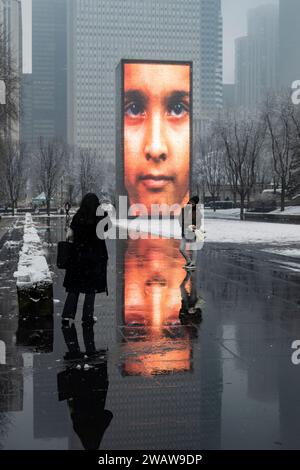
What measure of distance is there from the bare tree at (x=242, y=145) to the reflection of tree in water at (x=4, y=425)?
48.4 m

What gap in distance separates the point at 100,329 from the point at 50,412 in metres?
3.50

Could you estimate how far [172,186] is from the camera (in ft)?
227

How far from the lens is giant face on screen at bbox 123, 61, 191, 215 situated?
223ft

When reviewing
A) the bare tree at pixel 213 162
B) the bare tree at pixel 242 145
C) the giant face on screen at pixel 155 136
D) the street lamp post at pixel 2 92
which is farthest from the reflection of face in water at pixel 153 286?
the bare tree at pixel 213 162

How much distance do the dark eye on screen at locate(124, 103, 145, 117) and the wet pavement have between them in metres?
57.1

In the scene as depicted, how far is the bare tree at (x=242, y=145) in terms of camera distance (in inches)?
2234

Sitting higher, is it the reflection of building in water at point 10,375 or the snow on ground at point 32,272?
the snow on ground at point 32,272

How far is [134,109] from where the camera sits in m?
68.2

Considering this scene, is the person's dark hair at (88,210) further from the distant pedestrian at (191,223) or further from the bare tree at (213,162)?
the bare tree at (213,162)

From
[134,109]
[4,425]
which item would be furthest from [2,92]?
[134,109]

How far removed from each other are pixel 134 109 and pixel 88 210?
60.6 meters

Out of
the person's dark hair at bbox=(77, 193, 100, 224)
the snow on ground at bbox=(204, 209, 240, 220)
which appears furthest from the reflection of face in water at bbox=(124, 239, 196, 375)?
the snow on ground at bbox=(204, 209, 240, 220)

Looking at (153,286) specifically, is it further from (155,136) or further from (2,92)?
(155,136)
